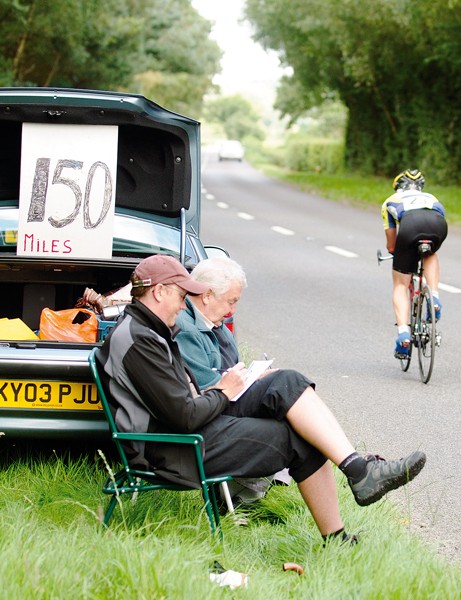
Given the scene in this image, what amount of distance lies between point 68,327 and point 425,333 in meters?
3.96

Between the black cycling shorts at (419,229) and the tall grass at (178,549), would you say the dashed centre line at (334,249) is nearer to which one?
the black cycling shorts at (419,229)

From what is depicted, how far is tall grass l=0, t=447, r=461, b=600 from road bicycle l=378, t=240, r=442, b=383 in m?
3.51

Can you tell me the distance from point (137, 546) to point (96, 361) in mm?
1066

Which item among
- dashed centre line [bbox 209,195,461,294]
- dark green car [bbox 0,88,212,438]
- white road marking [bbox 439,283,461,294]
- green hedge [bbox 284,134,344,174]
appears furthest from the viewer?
green hedge [bbox 284,134,344,174]

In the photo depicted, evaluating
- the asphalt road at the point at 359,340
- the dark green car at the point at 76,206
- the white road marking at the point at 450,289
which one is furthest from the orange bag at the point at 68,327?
the white road marking at the point at 450,289

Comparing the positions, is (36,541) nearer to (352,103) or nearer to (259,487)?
(259,487)

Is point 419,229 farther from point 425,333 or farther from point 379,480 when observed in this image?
point 379,480

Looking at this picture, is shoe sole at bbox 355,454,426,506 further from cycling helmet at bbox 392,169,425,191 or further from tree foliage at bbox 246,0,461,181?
tree foliage at bbox 246,0,461,181

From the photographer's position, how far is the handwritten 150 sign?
647 centimetres

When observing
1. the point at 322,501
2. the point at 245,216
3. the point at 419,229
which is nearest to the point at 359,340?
the point at 419,229

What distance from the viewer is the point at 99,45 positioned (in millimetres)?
42250

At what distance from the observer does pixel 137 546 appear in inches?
169

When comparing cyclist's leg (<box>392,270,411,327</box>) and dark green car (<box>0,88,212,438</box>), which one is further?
cyclist's leg (<box>392,270,411,327</box>)

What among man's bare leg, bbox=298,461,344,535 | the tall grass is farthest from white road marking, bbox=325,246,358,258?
man's bare leg, bbox=298,461,344,535
